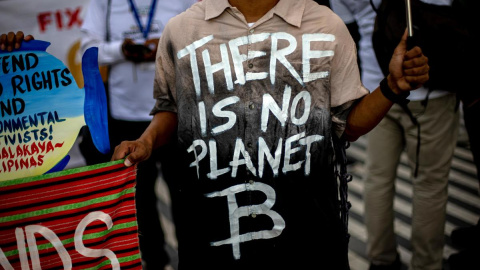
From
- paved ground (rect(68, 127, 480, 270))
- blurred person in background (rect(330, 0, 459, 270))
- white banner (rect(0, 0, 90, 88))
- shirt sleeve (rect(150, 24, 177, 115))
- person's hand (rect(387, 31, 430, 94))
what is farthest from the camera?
paved ground (rect(68, 127, 480, 270))

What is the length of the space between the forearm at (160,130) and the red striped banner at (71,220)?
12cm

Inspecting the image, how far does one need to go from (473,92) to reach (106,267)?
1.78 metres

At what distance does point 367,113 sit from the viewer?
1796 millimetres

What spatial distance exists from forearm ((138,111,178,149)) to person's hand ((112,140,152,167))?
0.03m

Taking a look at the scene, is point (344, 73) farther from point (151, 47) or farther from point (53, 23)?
point (53, 23)

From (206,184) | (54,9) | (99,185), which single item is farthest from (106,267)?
(54,9)

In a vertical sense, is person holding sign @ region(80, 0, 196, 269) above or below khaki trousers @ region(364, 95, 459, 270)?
above

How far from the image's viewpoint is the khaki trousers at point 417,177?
8.93 feet

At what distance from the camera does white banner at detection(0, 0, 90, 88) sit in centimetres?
204

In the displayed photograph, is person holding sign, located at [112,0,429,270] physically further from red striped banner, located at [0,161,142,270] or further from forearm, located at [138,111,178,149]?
red striped banner, located at [0,161,142,270]

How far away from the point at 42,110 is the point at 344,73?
3.34 ft

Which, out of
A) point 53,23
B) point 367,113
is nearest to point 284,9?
point 367,113

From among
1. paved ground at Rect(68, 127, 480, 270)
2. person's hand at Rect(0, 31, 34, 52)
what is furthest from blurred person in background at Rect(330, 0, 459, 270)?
person's hand at Rect(0, 31, 34, 52)

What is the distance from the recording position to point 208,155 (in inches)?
74.3
